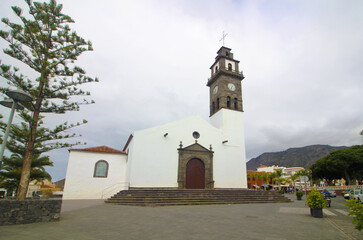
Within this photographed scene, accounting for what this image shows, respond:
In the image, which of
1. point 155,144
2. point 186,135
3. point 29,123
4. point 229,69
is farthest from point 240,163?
point 29,123

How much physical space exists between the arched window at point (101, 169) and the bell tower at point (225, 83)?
42.0 feet

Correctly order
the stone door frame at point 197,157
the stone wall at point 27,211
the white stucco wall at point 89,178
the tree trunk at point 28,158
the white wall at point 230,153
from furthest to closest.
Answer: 1. the white wall at point 230,153
2. the stone door frame at point 197,157
3. the white stucco wall at point 89,178
4. the tree trunk at point 28,158
5. the stone wall at point 27,211

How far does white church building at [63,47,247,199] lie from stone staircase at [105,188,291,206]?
220 cm

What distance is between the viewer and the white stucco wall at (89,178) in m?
17.8

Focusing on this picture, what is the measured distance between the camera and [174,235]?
17.3 ft

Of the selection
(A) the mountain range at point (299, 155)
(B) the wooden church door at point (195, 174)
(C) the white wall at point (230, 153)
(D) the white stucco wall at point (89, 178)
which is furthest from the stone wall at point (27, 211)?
(A) the mountain range at point (299, 155)

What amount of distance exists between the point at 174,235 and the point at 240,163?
16.6 m

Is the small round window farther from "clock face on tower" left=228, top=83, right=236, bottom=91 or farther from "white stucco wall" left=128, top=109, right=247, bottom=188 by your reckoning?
"clock face on tower" left=228, top=83, right=236, bottom=91

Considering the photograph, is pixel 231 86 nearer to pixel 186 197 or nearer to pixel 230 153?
pixel 230 153

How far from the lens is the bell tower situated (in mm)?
22739

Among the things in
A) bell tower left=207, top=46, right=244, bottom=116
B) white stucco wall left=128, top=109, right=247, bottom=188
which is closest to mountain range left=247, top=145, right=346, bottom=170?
bell tower left=207, top=46, right=244, bottom=116

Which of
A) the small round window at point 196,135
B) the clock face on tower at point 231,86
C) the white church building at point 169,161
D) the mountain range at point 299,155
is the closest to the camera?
the white church building at point 169,161

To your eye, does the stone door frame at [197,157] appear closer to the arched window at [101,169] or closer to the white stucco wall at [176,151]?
the white stucco wall at [176,151]

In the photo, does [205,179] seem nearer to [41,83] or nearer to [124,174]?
[124,174]
